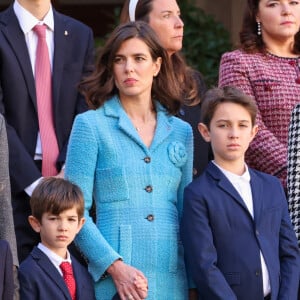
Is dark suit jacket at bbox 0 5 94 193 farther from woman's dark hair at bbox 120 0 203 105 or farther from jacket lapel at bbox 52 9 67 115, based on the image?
woman's dark hair at bbox 120 0 203 105

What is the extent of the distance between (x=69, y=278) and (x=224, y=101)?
3.74ft

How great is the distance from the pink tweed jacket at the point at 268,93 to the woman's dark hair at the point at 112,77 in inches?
20.7

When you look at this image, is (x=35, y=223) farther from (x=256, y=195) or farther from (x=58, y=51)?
(x=58, y=51)

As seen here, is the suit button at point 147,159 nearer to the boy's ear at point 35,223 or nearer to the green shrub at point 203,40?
the boy's ear at point 35,223

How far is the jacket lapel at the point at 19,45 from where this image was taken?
6.78 meters

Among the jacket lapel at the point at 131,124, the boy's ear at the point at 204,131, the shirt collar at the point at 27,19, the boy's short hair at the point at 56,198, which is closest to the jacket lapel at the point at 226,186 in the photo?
the boy's ear at the point at 204,131

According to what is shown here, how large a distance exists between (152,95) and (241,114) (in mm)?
498

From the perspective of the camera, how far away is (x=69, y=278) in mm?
6074

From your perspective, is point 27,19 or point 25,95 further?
point 27,19

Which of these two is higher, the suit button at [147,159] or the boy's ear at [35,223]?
the suit button at [147,159]

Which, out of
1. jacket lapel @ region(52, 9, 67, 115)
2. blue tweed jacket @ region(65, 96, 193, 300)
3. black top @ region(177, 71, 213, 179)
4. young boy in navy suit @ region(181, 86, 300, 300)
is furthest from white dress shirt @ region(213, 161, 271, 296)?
jacket lapel @ region(52, 9, 67, 115)

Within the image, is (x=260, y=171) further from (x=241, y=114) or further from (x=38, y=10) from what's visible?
(x=38, y=10)

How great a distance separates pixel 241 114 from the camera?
634cm

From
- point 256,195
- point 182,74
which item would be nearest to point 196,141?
point 182,74
